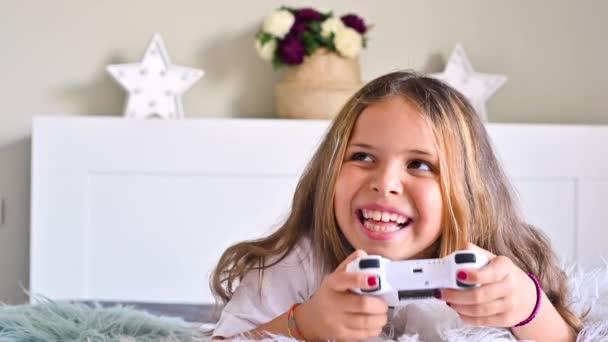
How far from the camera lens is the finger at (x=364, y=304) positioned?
859 millimetres

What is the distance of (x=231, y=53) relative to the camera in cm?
261

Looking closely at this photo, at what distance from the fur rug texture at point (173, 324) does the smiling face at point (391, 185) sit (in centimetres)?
9

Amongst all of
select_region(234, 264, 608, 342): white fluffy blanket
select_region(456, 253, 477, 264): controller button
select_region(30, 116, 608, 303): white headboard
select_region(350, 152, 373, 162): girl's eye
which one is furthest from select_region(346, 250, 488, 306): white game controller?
select_region(30, 116, 608, 303): white headboard

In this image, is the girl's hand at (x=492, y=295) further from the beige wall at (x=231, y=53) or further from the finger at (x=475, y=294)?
the beige wall at (x=231, y=53)

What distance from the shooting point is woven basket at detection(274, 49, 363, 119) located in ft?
7.75

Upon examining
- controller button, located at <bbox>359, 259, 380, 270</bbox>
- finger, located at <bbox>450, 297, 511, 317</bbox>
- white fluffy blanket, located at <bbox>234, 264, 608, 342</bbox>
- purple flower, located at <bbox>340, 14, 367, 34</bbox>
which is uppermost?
purple flower, located at <bbox>340, 14, 367, 34</bbox>

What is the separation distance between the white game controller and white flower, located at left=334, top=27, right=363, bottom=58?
162 centimetres

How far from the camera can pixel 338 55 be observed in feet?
7.95

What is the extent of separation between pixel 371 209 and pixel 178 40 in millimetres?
1765

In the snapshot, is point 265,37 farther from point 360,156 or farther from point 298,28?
point 360,156

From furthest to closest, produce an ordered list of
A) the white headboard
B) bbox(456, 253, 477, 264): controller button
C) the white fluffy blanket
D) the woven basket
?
the woven basket < the white headboard < the white fluffy blanket < bbox(456, 253, 477, 264): controller button

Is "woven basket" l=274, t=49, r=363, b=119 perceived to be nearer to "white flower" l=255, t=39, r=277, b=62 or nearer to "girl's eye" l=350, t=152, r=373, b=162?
"white flower" l=255, t=39, r=277, b=62

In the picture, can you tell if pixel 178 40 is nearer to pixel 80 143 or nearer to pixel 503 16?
pixel 80 143

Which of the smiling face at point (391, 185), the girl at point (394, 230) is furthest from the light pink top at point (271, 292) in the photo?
the smiling face at point (391, 185)
